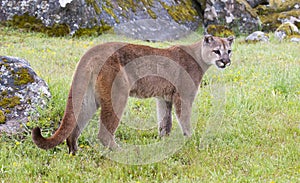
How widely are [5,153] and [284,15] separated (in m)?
12.5

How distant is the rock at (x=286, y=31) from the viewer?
1290cm

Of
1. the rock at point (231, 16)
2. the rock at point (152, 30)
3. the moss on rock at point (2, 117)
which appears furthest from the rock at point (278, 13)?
the moss on rock at point (2, 117)

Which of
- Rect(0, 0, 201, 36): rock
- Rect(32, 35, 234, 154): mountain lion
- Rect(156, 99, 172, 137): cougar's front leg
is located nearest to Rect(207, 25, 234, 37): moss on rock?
Rect(0, 0, 201, 36): rock

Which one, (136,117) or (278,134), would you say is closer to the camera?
(278,134)

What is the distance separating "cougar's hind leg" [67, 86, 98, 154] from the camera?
5.04 metres

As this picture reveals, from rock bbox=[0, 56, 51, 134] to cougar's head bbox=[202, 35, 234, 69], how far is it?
2.16m

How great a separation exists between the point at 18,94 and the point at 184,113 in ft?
6.89

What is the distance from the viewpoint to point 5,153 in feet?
15.9

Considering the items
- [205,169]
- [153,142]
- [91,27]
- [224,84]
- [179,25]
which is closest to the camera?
[205,169]

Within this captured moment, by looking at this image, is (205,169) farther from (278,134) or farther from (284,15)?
(284,15)

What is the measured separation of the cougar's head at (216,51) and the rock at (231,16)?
27.8 ft

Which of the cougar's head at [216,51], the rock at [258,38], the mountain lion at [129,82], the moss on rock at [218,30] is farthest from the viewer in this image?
the moss on rock at [218,30]

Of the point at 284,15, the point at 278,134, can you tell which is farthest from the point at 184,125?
the point at 284,15

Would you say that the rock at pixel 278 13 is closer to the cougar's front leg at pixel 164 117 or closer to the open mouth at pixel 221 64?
the open mouth at pixel 221 64
